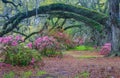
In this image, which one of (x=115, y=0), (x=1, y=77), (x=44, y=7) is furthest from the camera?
(x=44, y=7)

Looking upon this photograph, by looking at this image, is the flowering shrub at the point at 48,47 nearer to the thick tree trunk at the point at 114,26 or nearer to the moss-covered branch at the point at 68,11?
the moss-covered branch at the point at 68,11

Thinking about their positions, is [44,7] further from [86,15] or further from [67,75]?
[67,75]

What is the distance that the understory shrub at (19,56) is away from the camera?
480 inches

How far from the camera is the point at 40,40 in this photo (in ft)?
58.8

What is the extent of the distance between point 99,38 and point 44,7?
30.7ft

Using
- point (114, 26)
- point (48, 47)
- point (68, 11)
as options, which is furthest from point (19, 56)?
point (114, 26)

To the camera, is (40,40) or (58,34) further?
(58,34)

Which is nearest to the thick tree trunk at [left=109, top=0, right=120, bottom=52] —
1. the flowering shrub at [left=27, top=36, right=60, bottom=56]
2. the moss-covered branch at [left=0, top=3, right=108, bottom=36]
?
the moss-covered branch at [left=0, top=3, right=108, bottom=36]

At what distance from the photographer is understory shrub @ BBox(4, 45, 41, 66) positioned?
12.2m

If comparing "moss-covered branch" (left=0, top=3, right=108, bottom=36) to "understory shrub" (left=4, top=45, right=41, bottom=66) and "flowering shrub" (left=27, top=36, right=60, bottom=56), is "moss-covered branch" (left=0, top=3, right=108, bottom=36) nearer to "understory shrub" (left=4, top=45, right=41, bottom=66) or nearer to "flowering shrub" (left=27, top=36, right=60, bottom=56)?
"flowering shrub" (left=27, top=36, right=60, bottom=56)

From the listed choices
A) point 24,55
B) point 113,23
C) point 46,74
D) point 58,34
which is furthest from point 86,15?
point 46,74

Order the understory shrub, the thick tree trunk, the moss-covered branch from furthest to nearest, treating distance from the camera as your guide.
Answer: the moss-covered branch, the thick tree trunk, the understory shrub

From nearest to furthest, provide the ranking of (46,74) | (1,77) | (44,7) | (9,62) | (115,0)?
(1,77), (46,74), (9,62), (115,0), (44,7)

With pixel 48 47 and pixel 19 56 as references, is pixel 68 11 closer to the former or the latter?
pixel 48 47
